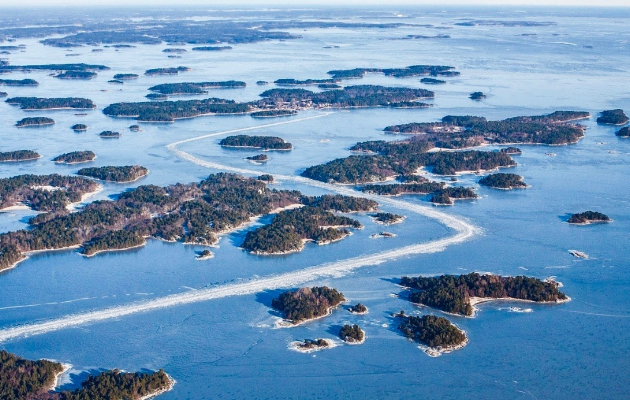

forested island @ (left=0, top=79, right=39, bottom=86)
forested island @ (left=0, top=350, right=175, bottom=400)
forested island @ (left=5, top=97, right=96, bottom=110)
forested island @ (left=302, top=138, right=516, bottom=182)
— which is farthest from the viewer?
forested island @ (left=0, top=79, right=39, bottom=86)

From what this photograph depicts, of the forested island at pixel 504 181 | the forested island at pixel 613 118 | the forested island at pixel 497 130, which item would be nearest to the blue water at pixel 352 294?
the forested island at pixel 504 181

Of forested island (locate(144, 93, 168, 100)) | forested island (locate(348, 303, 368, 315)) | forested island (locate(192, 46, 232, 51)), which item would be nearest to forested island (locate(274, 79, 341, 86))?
forested island (locate(144, 93, 168, 100))

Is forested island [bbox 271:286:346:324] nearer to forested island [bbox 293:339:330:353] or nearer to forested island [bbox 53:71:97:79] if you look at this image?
forested island [bbox 293:339:330:353]

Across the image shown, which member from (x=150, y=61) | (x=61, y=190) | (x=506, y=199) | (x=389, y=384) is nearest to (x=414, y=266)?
(x=389, y=384)

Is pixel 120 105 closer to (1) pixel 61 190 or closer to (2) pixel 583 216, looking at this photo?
(1) pixel 61 190

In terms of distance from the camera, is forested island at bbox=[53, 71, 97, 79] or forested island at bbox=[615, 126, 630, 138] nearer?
forested island at bbox=[615, 126, 630, 138]

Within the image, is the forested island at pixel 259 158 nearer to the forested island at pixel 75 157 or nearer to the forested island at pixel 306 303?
the forested island at pixel 75 157
